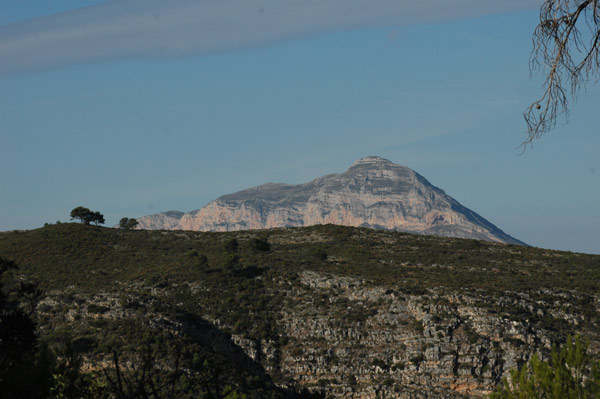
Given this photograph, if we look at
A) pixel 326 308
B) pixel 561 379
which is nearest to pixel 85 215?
pixel 326 308

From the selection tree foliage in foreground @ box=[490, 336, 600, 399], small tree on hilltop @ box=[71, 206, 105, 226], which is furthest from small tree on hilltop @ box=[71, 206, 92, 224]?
tree foliage in foreground @ box=[490, 336, 600, 399]

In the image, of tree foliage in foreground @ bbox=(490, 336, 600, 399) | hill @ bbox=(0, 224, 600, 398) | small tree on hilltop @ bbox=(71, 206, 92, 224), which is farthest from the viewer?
small tree on hilltop @ bbox=(71, 206, 92, 224)

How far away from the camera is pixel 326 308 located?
75.5 meters

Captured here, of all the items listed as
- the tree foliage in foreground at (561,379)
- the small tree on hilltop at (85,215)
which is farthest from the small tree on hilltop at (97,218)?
the tree foliage in foreground at (561,379)

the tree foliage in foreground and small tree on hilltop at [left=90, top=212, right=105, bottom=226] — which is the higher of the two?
small tree on hilltop at [left=90, top=212, right=105, bottom=226]

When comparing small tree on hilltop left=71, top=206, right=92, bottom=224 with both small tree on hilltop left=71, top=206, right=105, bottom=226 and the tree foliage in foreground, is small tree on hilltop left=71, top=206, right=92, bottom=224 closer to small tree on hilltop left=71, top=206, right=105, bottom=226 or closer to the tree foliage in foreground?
small tree on hilltop left=71, top=206, right=105, bottom=226

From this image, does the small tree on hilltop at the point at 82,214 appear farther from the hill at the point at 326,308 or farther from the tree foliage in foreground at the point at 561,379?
the tree foliage in foreground at the point at 561,379

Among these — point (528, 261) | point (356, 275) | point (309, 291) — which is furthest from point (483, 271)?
point (309, 291)

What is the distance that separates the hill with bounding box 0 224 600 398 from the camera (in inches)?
2445

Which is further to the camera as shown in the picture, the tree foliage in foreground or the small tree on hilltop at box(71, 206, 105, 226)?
the small tree on hilltop at box(71, 206, 105, 226)

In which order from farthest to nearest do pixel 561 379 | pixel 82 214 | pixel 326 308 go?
pixel 82 214 → pixel 326 308 → pixel 561 379

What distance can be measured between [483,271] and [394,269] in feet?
42.0

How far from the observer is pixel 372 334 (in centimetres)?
6919

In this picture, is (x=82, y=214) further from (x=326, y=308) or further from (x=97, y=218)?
(x=326, y=308)
